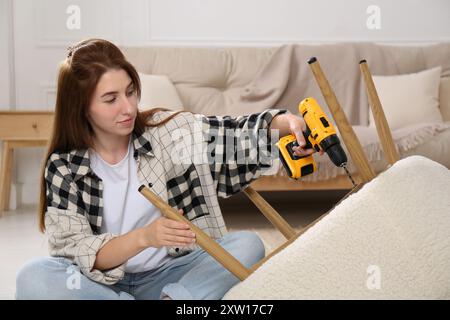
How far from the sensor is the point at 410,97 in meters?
2.96

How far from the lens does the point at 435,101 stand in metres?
3.01

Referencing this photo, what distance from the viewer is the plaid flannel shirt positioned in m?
1.25

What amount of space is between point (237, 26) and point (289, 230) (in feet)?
8.18

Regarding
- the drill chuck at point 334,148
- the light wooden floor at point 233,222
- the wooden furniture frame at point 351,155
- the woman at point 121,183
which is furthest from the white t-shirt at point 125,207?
the light wooden floor at point 233,222

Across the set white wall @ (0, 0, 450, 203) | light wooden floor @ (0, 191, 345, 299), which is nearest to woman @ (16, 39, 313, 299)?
light wooden floor @ (0, 191, 345, 299)

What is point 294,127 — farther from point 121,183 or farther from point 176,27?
point 176,27

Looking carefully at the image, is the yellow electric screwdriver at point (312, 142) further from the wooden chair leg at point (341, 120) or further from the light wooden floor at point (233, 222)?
the light wooden floor at point (233, 222)

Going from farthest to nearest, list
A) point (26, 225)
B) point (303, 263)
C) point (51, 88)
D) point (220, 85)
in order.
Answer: point (51, 88) < point (220, 85) < point (26, 225) < point (303, 263)

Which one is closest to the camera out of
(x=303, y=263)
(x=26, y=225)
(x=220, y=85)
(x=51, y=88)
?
(x=303, y=263)

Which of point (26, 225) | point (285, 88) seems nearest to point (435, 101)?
point (285, 88)

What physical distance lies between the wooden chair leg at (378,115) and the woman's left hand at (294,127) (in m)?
0.13

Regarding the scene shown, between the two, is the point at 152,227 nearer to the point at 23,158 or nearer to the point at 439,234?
the point at 439,234

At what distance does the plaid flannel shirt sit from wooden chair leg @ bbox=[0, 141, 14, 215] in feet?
6.95

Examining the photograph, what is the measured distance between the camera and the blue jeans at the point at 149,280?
1171mm
